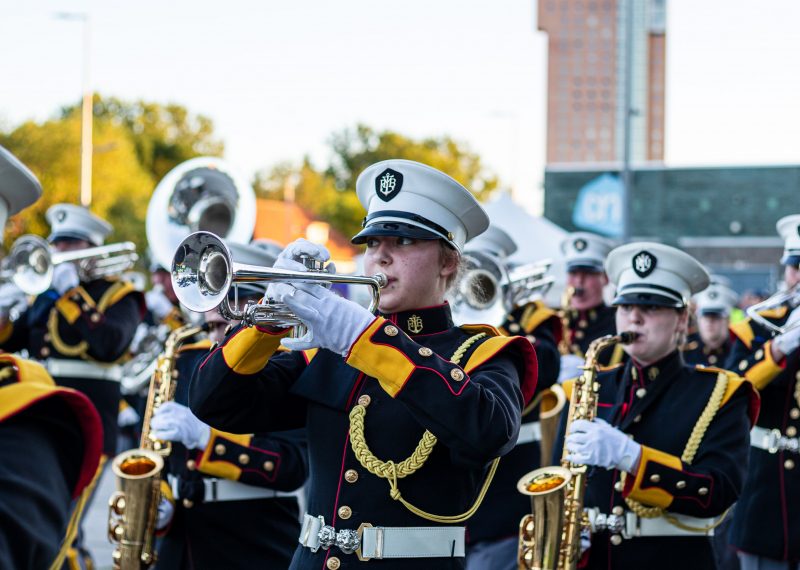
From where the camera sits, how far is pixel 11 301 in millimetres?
6695

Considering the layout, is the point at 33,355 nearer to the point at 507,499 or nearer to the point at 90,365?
the point at 90,365

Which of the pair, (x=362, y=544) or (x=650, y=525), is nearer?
(x=362, y=544)

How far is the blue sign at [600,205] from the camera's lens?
18.9 meters

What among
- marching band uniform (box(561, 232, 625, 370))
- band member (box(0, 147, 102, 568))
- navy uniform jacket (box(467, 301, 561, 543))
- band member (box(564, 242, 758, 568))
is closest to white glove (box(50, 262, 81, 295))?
navy uniform jacket (box(467, 301, 561, 543))

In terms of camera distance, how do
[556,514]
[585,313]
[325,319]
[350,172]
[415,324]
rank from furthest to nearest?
[350,172] → [585,313] → [556,514] → [415,324] → [325,319]

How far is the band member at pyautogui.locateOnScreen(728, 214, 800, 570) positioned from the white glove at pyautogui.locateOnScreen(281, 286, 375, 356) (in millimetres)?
3257

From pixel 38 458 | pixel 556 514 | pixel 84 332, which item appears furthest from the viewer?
pixel 84 332

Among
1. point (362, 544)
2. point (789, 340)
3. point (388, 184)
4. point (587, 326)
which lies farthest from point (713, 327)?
point (362, 544)

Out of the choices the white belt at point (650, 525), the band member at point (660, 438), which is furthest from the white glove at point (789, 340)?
the white belt at point (650, 525)

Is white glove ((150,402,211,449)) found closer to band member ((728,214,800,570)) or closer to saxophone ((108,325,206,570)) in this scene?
saxophone ((108,325,206,570))

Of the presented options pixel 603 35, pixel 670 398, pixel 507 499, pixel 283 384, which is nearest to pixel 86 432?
pixel 283 384

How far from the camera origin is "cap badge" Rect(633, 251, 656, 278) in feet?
15.3

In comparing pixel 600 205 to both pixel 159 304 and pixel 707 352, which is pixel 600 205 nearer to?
pixel 159 304

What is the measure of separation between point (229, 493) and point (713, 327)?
229 inches
